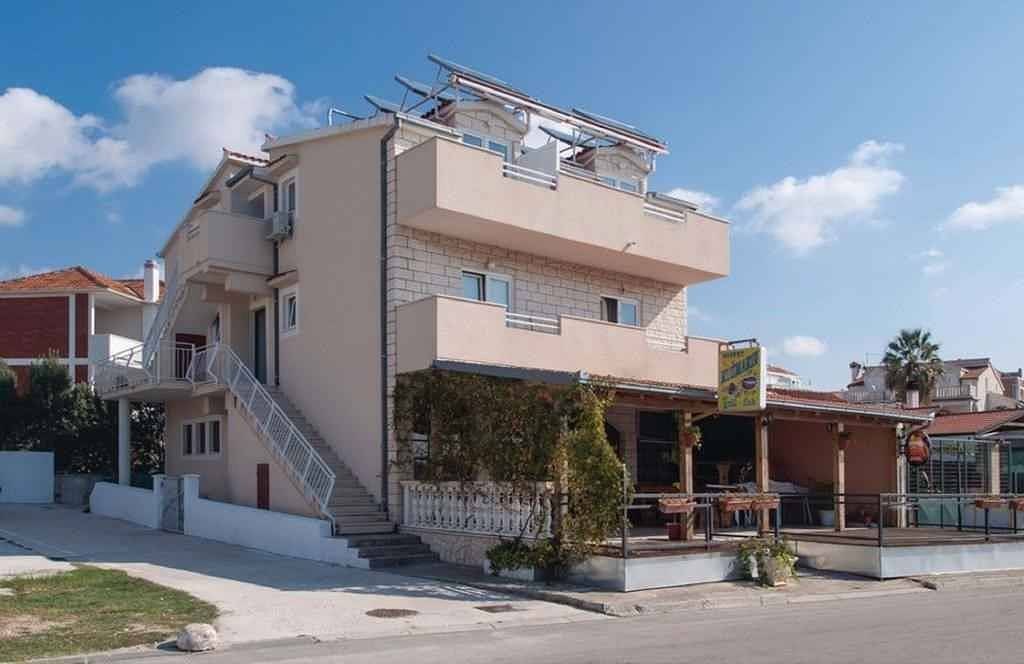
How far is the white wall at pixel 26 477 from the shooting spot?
3086 cm

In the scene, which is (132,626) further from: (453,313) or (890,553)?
(890,553)

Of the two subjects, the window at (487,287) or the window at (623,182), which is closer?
the window at (487,287)

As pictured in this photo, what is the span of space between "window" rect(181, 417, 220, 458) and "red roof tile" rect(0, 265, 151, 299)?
16.2 m

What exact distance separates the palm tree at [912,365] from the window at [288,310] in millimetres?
39225

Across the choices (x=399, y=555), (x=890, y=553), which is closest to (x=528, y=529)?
(x=399, y=555)

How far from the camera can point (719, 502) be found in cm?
1747

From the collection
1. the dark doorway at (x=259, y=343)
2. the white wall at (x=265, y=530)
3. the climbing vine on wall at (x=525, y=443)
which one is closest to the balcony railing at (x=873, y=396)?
the dark doorway at (x=259, y=343)

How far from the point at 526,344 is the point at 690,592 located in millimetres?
6281

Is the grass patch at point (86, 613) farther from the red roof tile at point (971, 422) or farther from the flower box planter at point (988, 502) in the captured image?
the red roof tile at point (971, 422)

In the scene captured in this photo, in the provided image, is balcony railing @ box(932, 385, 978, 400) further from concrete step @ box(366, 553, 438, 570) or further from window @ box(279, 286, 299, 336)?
concrete step @ box(366, 553, 438, 570)

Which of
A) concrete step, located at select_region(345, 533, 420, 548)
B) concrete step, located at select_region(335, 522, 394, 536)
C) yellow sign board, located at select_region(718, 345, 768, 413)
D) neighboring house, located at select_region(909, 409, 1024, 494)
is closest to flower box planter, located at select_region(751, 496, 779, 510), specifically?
yellow sign board, located at select_region(718, 345, 768, 413)

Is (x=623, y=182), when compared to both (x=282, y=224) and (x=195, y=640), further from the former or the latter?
(x=195, y=640)

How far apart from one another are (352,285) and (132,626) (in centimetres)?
1034

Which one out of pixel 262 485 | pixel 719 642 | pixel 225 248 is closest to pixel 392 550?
pixel 262 485
